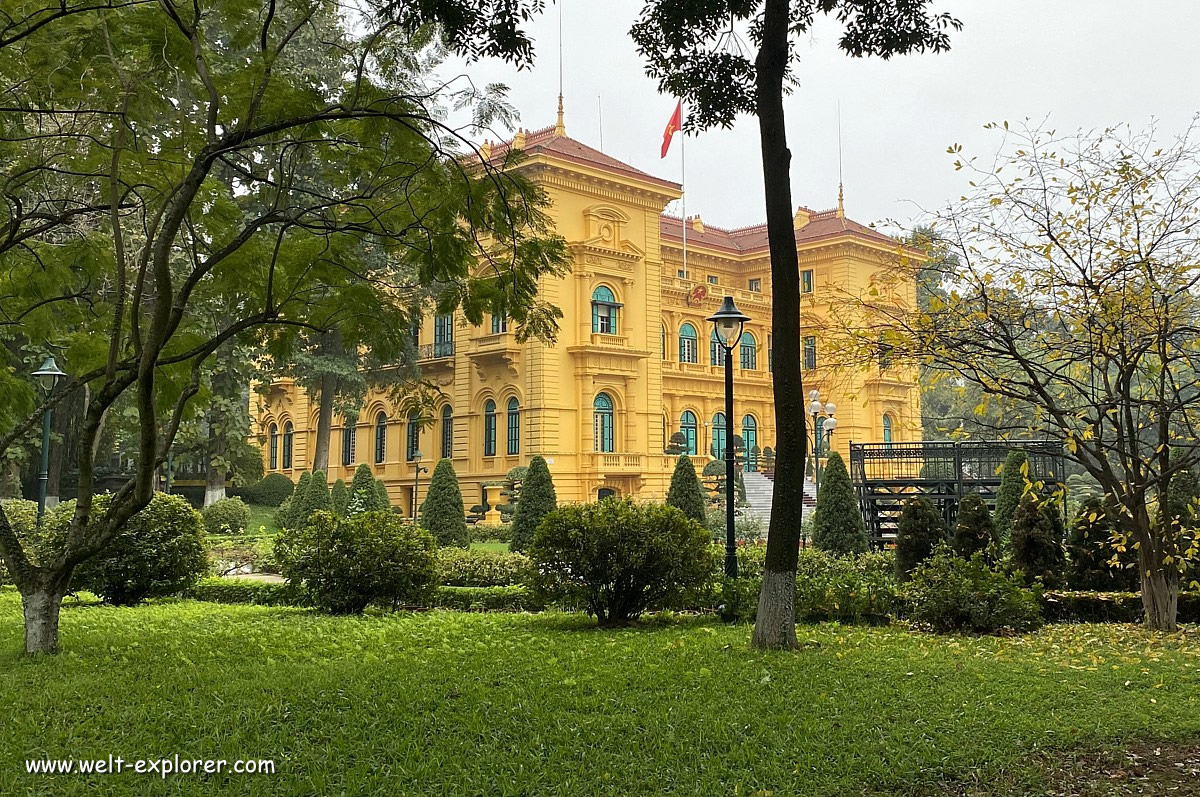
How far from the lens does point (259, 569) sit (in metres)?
17.0

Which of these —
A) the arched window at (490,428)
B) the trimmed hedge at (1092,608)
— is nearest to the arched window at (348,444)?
the arched window at (490,428)

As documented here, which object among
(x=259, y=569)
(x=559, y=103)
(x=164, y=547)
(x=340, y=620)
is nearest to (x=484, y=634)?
(x=340, y=620)

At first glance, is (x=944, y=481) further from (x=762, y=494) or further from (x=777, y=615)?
(x=762, y=494)

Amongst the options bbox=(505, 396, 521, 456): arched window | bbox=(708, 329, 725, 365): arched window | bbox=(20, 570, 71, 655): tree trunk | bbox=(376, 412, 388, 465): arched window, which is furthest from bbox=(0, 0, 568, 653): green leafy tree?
bbox=(708, 329, 725, 365): arched window

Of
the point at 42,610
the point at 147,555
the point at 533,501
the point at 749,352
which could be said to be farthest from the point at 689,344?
the point at 42,610

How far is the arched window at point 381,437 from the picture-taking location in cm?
3328

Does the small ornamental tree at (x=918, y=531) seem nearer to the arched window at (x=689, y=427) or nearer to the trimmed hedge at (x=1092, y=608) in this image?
the trimmed hedge at (x=1092, y=608)

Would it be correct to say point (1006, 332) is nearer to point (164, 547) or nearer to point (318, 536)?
point (318, 536)

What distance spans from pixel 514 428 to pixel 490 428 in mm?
1152

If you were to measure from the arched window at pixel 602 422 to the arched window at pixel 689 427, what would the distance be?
517 centimetres

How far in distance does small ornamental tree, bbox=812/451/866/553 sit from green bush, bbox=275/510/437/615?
825 cm

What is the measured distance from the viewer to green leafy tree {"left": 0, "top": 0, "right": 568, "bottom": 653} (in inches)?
248

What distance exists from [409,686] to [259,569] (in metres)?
12.5

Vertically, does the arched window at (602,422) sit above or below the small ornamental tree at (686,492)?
above
